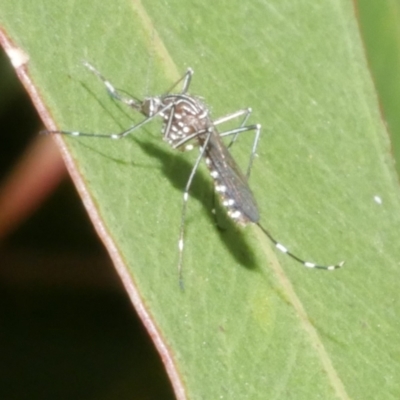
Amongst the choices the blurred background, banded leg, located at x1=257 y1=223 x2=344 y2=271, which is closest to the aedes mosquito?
banded leg, located at x1=257 y1=223 x2=344 y2=271

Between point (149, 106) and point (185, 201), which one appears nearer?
point (185, 201)

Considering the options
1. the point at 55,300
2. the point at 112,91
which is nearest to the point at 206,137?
the point at 112,91

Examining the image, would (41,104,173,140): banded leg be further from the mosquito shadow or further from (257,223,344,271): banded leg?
(257,223,344,271): banded leg

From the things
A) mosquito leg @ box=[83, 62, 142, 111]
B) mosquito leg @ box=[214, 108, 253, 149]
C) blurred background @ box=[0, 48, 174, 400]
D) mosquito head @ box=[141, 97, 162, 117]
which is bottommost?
blurred background @ box=[0, 48, 174, 400]

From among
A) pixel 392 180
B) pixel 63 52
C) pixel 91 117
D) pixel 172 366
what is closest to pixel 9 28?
pixel 63 52

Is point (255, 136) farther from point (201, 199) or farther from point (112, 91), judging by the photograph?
point (112, 91)

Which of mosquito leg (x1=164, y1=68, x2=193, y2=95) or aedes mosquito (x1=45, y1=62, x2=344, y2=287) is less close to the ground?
mosquito leg (x1=164, y1=68, x2=193, y2=95)

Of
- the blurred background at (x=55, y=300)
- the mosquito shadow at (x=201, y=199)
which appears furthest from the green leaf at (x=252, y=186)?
the blurred background at (x=55, y=300)
